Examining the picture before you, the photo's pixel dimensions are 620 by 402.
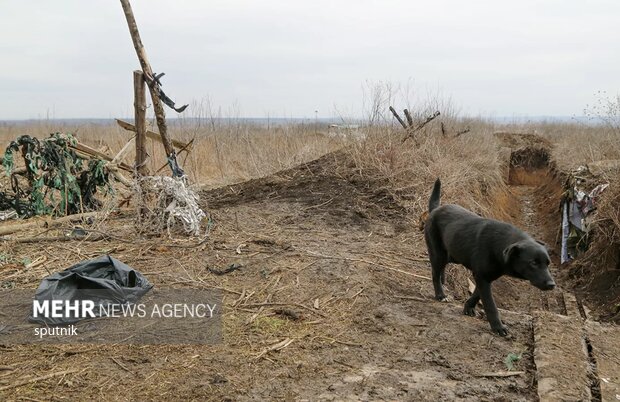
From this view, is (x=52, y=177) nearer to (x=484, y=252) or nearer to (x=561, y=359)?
(x=484, y=252)

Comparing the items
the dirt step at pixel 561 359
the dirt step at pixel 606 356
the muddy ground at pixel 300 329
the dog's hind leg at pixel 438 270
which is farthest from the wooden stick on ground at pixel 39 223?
the dirt step at pixel 606 356

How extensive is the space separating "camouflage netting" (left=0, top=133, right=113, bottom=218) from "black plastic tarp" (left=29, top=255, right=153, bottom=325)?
3326 millimetres

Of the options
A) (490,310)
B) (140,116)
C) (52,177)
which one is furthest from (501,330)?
(52,177)

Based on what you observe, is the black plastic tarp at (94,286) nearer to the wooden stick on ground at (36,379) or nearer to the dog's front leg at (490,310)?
the wooden stick on ground at (36,379)

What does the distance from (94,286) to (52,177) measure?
4090 mm

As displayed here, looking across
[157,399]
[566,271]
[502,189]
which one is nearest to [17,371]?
[157,399]

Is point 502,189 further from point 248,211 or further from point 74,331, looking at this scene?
point 74,331

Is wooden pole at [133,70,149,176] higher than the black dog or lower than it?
higher

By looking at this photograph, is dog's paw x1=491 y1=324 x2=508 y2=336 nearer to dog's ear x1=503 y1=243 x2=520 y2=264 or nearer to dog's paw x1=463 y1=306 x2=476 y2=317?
dog's paw x1=463 y1=306 x2=476 y2=317

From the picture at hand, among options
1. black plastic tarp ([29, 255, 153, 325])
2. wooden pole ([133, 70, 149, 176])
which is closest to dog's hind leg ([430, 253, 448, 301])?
black plastic tarp ([29, 255, 153, 325])

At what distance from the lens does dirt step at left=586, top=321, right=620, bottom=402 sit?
3.42m

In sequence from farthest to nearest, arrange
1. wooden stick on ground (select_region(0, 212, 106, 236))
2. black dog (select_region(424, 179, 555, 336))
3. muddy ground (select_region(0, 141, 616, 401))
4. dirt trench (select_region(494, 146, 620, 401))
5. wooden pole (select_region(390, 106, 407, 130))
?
wooden pole (select_region(390, 106, 407, 130)) < wooden stick on ground (select_region(0, 212, 106, 236)) < black dog (select_region(424, 179, 555, 336)) < dirt trench (select_region(494, 146, 620, 401)) < muddy ground (select_region(0, 141, 616, 401))

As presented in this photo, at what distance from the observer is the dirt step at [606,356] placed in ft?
11.2

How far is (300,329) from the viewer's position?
161 inches
